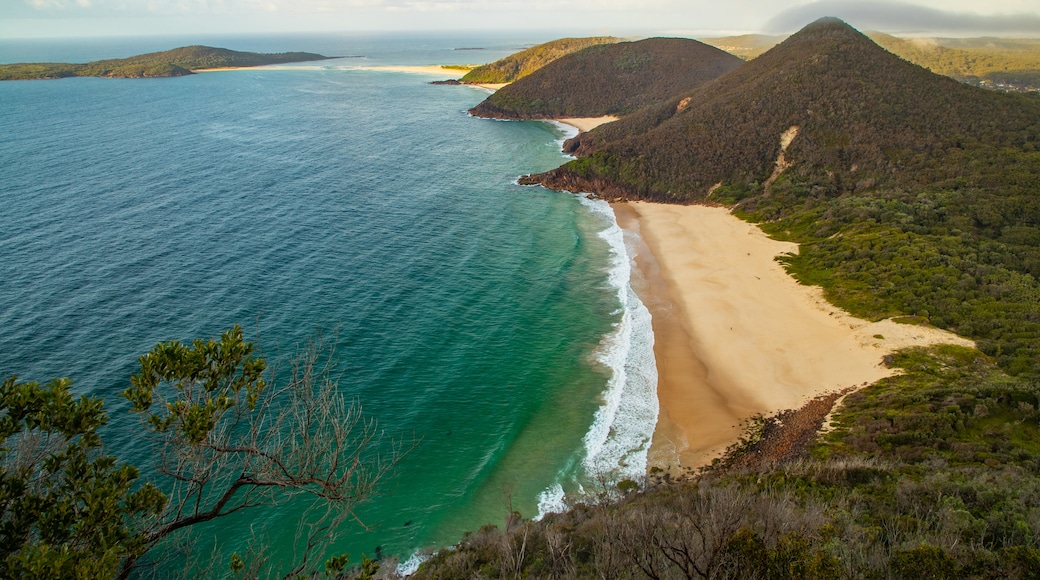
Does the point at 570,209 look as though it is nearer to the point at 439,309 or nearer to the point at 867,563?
the point at 439,309

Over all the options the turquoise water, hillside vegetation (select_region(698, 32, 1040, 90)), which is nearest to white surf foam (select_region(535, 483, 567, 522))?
the turquoise water

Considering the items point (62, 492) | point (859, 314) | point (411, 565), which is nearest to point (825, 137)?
point (859, 314)

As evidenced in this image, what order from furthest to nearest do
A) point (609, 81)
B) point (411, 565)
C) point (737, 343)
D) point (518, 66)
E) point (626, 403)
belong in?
point (518, 66), point (609, 81), point (737, 343), point (626, 403), point (411, 565)

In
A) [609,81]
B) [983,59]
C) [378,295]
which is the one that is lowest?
[378,295]

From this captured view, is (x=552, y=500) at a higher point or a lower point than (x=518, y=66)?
lower

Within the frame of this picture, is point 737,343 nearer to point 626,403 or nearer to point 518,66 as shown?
point 626,403

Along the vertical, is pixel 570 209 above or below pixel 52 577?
below

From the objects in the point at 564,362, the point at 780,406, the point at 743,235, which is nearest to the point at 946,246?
the point at 743,235
